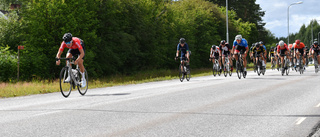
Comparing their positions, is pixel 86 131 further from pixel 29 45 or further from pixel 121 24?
pixel 121 24

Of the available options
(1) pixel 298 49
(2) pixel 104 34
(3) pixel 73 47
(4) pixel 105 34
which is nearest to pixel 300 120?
(3) pixel 73 47

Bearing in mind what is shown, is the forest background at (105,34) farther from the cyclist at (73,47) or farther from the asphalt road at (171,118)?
the asphalt road at (171,118)

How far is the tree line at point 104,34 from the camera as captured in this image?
2389 centimetres

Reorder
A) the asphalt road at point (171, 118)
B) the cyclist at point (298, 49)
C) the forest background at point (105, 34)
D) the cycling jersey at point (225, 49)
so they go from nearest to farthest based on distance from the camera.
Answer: the asphalt road at point (171, 118) < the cycling jersey at point (225, 49) < the cyclist at point (298, 49) < the forest background at point (105, 34)


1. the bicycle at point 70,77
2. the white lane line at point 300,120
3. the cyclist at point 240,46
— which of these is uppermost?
the cyclist at point 240,46

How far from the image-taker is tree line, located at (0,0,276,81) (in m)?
23.9

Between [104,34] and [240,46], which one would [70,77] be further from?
[104,34]

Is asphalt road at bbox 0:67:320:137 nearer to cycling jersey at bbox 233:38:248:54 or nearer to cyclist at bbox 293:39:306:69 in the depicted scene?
cycling jersey at bbox 233:38:248:54

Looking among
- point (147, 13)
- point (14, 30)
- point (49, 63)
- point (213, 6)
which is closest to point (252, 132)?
point (49, 63)

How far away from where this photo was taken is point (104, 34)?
30.7 m

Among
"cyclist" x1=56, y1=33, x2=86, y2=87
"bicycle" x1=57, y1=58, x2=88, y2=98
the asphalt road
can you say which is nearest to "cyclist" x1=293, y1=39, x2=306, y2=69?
the asphalt road

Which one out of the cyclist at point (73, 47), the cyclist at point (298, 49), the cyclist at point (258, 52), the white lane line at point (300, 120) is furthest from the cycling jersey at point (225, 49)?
the white lane line at point (300, 120)

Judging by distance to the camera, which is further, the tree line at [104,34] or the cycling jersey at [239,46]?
the tree line at [104,34]

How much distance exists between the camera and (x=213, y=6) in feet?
174
